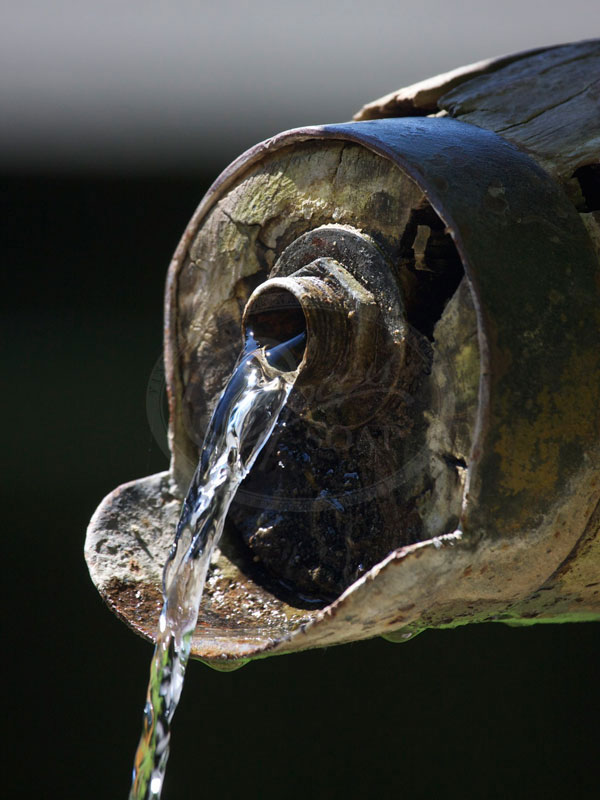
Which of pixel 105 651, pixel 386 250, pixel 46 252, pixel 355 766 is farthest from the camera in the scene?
pixel 46 252

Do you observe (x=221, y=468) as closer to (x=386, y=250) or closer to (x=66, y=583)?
(x=386, y=250)

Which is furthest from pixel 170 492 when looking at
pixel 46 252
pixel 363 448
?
pixel 46 252

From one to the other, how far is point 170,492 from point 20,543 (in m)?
1.75

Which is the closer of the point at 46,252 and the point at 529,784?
the point at 529,784

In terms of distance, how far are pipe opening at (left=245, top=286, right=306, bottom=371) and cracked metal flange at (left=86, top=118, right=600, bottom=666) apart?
12 cm

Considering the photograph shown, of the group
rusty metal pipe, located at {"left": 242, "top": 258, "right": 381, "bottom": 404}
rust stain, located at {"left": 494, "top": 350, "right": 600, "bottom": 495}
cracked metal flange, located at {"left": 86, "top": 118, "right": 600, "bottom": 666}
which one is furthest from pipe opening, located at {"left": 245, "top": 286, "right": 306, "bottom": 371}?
rust stain, located at {"left": 494, "top": 350, "right": 600, "bottom": 495}

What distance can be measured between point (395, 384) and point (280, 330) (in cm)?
18

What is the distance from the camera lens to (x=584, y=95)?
3.71ft

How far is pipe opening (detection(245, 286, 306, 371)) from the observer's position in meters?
1.13

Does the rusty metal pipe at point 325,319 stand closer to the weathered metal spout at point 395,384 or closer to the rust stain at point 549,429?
the weathered metal spout at point 395,384

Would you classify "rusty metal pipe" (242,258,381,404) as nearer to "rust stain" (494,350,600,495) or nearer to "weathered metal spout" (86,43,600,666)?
"weathered metal spout" (86,43,600,666)

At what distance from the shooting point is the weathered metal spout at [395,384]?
88 cm

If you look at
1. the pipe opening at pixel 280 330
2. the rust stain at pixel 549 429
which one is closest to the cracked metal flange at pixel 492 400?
the rust stain at pixel 549 429

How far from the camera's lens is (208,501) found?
Answer: 1.18 metres
